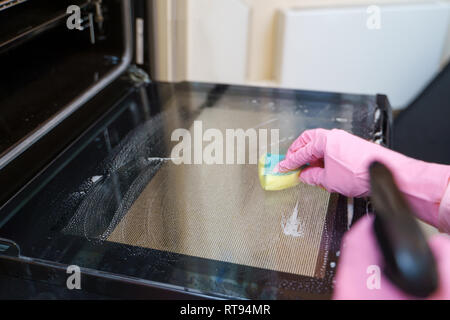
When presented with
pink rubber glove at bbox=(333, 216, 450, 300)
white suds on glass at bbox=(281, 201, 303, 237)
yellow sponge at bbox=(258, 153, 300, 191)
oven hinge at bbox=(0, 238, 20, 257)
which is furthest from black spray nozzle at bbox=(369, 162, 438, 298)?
oven hinge at bbox=(0, 238, 20, 257)

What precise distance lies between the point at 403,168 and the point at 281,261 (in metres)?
0.33

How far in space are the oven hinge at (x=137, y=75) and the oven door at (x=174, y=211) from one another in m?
0.11

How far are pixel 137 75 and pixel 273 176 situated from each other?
59 centimetres

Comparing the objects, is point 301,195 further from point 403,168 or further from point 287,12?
point 287,12

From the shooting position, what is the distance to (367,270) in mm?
A: 705

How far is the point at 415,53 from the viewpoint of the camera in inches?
78.1

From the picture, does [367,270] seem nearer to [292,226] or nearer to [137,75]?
[292,226]

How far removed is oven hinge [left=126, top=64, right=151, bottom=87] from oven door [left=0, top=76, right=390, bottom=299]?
111 mm

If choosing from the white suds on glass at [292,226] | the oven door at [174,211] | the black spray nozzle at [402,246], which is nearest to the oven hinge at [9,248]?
the oven door at [174,211]

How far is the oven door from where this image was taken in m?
0.74

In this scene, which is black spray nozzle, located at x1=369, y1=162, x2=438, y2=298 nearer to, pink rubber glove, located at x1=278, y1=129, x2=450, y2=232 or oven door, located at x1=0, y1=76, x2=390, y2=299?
oven door, located at x1=0, y1=76, x2=390, y2=299

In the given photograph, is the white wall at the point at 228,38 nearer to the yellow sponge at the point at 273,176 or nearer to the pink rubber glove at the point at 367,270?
the yellow sponge at the point at 273,176

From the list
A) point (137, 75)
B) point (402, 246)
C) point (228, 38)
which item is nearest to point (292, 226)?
point (402, 246)

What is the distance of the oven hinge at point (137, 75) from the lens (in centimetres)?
130
